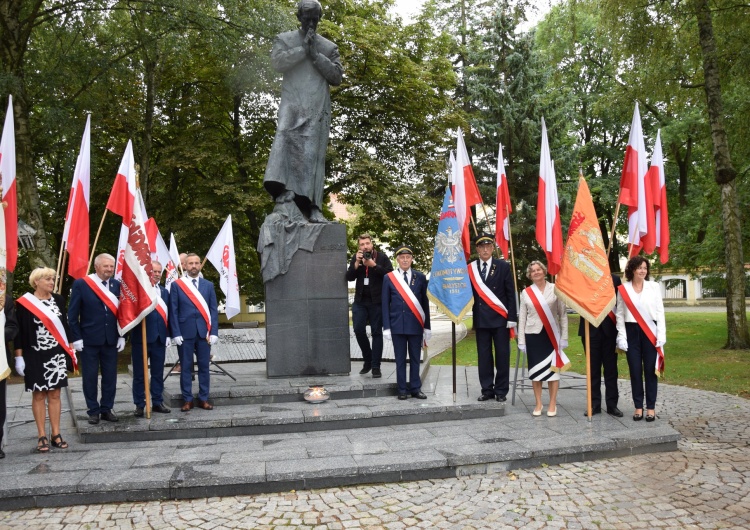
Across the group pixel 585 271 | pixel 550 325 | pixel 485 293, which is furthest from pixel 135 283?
pixel 585 271

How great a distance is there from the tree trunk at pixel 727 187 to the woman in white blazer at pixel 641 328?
8249mm

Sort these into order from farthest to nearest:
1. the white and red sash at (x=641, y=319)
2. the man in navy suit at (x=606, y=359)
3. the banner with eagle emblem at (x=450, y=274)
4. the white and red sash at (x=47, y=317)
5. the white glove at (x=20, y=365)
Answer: the banner with eagle emblem at (x=450, y=274), the man in navy suit at (x=606, y=359), the white and red sash at (x=641, y=319), the white and red sash at (x=47, y=317), the white glove at (x=20, y=365)

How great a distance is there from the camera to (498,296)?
7352 mm

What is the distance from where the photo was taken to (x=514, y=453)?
5.40 meters

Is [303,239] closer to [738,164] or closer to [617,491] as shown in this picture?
[617,491]

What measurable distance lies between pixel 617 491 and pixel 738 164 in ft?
50.3

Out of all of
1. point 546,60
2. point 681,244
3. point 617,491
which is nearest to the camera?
point 617,491

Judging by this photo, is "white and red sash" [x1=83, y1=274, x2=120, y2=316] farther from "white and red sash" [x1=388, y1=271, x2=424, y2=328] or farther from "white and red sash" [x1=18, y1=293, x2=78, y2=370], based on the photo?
"white and red sash" [x1=388, y1=271, x2=424, y2=328]

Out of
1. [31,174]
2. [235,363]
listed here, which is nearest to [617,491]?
[235,363]

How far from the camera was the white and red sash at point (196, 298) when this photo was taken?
7.00m

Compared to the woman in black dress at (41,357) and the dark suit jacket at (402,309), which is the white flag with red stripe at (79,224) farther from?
the dark suit jacket at (402,309)

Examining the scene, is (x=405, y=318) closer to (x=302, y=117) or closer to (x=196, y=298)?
(x=196, y=298)

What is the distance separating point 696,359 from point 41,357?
1219cm

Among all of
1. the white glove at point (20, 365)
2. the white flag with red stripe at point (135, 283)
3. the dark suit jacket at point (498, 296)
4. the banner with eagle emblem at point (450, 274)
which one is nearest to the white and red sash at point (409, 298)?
the banner with eagle emblem at point (450, 274)
